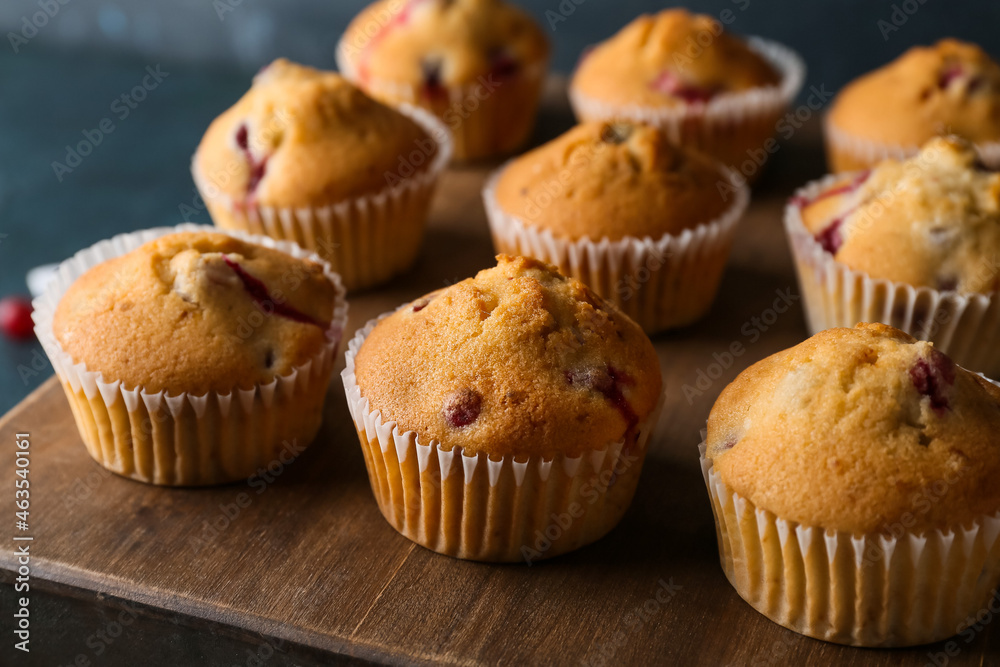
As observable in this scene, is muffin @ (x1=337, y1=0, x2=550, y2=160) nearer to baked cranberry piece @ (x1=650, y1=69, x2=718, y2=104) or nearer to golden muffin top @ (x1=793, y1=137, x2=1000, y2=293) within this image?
baked cranberry piece @ (x1=650, y1=69, x2=718, y2=104)

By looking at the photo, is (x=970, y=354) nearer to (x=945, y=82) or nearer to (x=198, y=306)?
(x=945, y=82)

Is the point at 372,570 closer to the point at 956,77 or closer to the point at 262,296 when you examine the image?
the point at 262,296

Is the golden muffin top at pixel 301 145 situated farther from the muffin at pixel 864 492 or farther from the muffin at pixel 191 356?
the muffin at pixel 864 492

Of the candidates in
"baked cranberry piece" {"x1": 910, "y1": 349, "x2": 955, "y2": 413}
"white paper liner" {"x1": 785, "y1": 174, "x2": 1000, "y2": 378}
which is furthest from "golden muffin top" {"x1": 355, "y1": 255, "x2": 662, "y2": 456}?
"white paper liner" {"x1": 785, "y1": 174, "x2": 1000, "y2": 378}

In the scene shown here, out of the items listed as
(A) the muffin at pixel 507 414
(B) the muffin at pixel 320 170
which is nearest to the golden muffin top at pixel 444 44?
(B) the muffin at pixel 320 170

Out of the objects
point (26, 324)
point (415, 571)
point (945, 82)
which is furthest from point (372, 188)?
point (945, 82)

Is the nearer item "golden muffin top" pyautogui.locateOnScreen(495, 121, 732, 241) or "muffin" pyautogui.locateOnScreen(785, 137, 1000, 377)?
"muffin" pyautogui.locateOnScreen(785, 137, 1000, 377)
